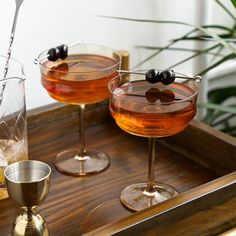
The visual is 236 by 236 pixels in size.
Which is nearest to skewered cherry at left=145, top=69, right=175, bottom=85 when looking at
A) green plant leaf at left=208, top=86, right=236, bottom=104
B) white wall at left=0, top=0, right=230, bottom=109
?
white wall at left=0, top=0, right=230, bottom=109

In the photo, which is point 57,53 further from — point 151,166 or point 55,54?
point 151,166

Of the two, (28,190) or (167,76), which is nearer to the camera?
(28,190)

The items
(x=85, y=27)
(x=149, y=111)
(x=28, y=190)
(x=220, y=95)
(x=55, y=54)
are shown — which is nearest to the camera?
(x=28, y=190)

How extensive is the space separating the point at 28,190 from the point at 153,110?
206mm

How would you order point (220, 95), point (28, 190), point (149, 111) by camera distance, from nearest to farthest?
point (28, 190), point (149, 111), point (220, 95)

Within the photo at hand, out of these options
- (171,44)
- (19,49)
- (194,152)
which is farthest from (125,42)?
(194,152)

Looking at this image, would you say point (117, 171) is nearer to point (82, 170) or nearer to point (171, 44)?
point (82, 170)

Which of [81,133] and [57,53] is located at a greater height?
[57,53]

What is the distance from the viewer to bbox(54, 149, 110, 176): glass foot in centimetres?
93

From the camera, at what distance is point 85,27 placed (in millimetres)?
1138

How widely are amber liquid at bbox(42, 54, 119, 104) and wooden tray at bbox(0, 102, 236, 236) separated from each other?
0.12 meters

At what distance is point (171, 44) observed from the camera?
1.25 meters

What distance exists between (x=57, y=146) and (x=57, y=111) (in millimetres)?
65

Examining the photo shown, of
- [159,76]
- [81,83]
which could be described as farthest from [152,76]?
[81,83]
